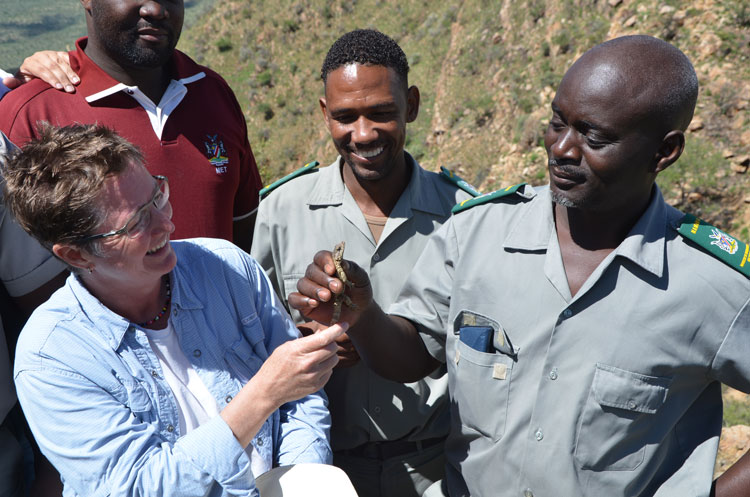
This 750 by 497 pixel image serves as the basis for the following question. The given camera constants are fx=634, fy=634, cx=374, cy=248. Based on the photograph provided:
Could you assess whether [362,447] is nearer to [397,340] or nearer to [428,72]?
[397,340]

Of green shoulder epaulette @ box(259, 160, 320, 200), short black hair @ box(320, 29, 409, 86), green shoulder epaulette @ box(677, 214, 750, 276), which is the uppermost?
short black hair @ box(320, 29, 409, 86)

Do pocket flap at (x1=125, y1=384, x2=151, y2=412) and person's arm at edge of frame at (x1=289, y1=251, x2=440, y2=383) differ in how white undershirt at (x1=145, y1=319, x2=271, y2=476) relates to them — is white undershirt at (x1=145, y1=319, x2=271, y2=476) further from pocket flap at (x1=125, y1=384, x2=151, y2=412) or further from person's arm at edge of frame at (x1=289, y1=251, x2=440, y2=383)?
person's arm at edge of frame at (x1=289, y1=251, x2=440, y2=383)

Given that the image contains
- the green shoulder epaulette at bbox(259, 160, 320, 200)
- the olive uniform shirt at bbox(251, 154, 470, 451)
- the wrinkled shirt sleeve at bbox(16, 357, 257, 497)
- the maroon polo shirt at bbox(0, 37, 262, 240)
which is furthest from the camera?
the green shoulder epaulette at bbox(259, 160, 320, 200)

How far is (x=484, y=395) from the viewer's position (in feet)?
7.30

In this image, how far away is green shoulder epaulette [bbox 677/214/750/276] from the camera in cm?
199

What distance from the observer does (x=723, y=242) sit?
6.69ft

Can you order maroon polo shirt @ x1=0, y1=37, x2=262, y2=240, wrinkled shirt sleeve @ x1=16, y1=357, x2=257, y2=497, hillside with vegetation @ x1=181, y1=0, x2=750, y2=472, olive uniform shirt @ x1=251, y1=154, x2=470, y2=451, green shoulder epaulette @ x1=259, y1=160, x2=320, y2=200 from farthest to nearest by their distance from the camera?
hillside with vegetation @ x1=181, y1=0, x2=750, y2=472
green shoulder epaulette @ x1=259, y1=160, x2=320, y2=200
maroon polo shirt @ x1=0, y1=37, x2=262, y2=240
olive uniform shirt @ x1=251, y1=154, x2=470, y2=451
wrinkled shirt sleeve @ x1=16, y1=357, x2=257, y2=497

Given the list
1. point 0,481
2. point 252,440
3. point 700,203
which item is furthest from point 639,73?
point 700,203

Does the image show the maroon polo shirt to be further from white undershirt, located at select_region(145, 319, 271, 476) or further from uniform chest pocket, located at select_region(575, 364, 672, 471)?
uniform chest pocket, located at select_region(575, 364, 672, 471)

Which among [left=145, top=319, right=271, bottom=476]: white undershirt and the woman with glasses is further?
[left=145, top=319, right=271, bottom=476]: white undershirt

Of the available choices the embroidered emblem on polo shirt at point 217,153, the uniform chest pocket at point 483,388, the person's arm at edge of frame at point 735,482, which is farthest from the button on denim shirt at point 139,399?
the person's arm at edge of frame at point 735,482

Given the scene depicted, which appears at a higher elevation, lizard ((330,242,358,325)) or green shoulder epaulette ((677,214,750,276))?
green shoulder epaulette ((677,214,750,276))

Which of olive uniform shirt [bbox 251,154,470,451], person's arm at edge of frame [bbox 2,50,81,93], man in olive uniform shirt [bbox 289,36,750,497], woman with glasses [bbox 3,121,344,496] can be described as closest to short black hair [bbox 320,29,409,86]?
olive uniform shirt [bbox 251,154,470,451]

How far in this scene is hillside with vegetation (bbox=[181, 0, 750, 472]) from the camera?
10.5 meters
